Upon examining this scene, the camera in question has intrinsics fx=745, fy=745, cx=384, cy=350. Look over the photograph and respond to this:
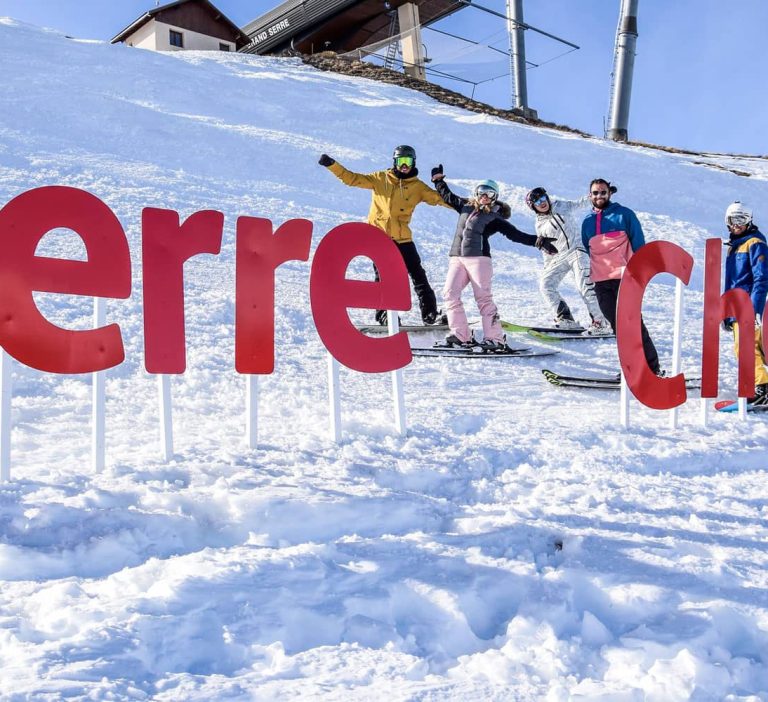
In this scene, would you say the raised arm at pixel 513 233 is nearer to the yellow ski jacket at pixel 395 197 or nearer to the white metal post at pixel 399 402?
the yellow ski jacket at pixel 395 197

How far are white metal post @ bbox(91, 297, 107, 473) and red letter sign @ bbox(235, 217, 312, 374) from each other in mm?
643

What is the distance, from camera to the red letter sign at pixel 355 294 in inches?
159

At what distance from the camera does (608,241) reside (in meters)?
5.78

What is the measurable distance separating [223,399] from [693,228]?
1133 cm

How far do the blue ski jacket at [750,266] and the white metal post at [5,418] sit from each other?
471cm

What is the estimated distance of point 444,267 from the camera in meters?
10.2

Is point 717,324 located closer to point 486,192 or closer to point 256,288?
point 486,192

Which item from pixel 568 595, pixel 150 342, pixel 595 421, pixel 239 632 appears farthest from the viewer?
pixel 595 421

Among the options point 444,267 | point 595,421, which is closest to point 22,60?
point 444,267

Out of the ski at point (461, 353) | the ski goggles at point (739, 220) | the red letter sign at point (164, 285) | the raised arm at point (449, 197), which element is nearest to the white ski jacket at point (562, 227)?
the raised arm at point (449, 197)

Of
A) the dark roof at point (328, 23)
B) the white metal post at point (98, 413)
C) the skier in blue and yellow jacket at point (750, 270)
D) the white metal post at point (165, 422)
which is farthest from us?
the dark roof at point (328, 23)

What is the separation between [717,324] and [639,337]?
0.74 meters

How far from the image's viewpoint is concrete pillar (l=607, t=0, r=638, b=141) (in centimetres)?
2509

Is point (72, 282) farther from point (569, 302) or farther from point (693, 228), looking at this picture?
point (693, 228)
